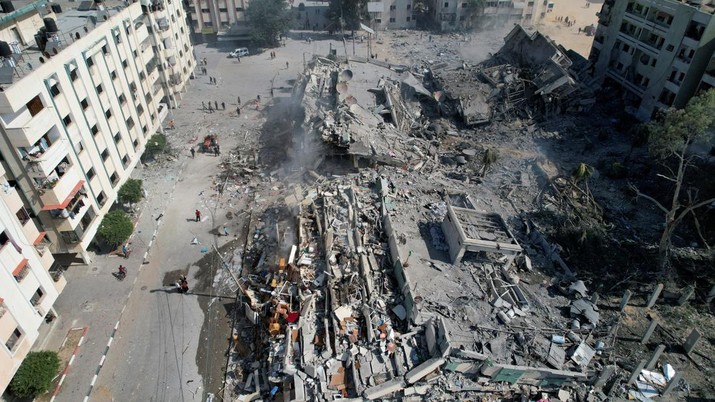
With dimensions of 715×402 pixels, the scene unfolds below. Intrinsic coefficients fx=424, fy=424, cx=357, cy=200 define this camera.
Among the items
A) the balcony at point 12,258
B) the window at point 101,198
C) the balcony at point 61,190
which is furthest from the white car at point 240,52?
the balcony at point 12,258

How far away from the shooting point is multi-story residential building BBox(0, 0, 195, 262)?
18.8m

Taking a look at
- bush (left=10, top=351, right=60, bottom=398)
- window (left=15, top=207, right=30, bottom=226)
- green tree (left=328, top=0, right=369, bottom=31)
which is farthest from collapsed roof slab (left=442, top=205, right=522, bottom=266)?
green tree (left=328, top=0, right=369, bottom=31)

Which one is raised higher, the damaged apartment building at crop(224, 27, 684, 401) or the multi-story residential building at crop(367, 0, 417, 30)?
the multi-story residential building at crop(367, 0, 417, 30)

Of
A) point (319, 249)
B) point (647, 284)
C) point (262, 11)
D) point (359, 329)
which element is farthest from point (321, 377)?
point (262, 11)

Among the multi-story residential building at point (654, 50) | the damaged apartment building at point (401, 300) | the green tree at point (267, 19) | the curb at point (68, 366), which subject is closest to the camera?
the damaged apartment building at point (401, 300)

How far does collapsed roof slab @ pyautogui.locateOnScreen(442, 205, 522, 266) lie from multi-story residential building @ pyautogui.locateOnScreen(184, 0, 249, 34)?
50716mm

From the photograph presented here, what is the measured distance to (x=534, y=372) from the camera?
16.8m

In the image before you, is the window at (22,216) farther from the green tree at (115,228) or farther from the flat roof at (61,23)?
the green tree at (115,228)

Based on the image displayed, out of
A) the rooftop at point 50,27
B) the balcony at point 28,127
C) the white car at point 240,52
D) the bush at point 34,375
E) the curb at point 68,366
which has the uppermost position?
the rooftop at point 50,27

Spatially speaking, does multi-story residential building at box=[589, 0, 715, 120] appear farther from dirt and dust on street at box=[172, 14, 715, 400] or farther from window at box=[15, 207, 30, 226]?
window at box=[15, 207, 30, 226]

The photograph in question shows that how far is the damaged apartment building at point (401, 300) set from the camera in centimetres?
1695

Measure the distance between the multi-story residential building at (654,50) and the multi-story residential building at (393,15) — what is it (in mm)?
29596

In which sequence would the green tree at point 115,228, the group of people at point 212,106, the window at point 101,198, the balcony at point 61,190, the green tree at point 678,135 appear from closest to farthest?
the balcony at point 61,190
the green tree at point 678,135
the green tree at point 115,228
the window at point 101,198
the group of people at point 212,106

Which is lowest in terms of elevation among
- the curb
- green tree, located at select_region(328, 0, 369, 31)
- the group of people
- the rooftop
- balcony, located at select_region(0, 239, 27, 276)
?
the curb
